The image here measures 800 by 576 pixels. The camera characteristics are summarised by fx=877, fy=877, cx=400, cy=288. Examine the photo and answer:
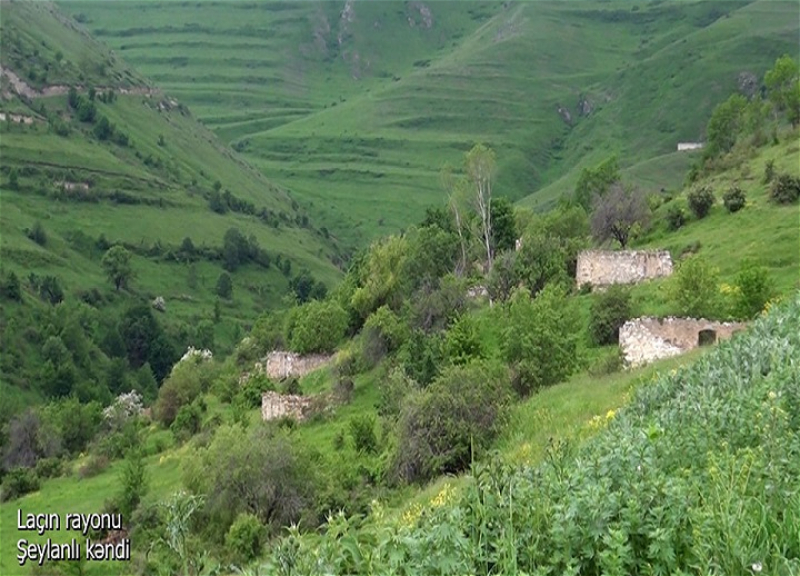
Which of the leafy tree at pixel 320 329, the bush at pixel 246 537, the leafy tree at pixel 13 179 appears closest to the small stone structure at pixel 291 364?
the leafy tree at pixel 320 329

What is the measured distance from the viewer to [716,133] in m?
71.8

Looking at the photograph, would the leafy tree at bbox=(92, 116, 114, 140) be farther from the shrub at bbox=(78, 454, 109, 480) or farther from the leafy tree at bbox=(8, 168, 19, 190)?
the shrub at bbox=(78, 454, 109, 480)

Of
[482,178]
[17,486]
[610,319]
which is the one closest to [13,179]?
[17,486]

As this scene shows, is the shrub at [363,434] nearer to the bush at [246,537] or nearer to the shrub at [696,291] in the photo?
the bush at [246,537]

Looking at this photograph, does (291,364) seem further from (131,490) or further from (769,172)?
(769,172)

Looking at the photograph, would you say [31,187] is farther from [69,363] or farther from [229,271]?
[69,363]

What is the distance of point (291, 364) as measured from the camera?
171ft

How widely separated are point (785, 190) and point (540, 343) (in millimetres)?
23048

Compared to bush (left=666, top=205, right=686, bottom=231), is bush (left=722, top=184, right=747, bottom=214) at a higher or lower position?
higher

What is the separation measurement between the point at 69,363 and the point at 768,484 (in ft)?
295

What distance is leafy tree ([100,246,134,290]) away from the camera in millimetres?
116625

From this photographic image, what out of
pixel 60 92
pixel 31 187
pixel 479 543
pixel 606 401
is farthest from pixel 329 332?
pixel 60 92

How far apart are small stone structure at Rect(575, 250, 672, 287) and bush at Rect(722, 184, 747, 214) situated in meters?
6.98

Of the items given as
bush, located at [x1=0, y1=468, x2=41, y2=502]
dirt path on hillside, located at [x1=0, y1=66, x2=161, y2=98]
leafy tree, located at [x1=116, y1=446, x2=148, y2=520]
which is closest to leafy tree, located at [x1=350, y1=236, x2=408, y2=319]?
leafy tree, located at [x1=116, y1=446, x2=148, y2=520]
